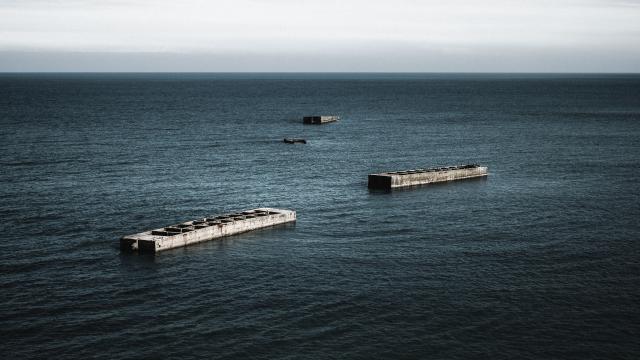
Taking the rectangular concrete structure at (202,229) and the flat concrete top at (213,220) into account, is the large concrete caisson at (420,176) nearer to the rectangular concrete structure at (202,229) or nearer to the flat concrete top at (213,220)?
the flat concrete top at (213,220)

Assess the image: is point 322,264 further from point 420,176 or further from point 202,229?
point 420,176

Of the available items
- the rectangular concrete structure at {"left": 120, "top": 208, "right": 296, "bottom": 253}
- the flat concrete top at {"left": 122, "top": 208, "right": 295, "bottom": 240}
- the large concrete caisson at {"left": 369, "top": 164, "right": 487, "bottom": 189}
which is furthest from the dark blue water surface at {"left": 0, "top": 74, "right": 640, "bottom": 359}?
the flat concrete top at {"left": 122, "top": 208, "right": 295, "bottom": 240}

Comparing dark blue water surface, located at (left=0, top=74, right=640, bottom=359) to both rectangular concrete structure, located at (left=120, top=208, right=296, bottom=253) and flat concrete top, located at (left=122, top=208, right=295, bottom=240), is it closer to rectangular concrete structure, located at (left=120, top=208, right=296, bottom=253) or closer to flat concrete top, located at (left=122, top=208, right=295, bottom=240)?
rectangular concrete structure, located at (left=120, top=208, right=296, bottom=253)

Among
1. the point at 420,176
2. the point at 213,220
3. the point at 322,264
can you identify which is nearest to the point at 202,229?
the point at 213,220

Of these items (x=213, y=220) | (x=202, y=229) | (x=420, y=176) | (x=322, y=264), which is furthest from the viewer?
(x=420, y=176)

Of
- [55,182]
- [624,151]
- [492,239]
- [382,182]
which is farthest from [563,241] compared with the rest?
[624,151]
